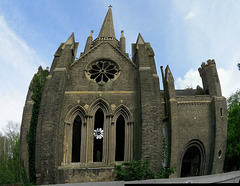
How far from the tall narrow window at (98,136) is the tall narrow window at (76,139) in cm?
107

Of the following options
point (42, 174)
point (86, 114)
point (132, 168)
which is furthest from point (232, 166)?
point (42, 174)

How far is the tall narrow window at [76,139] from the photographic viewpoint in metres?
13.8

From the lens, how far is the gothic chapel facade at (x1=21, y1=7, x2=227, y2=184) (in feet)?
40.8

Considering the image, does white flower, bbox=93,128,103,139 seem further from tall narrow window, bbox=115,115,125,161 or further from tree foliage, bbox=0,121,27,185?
tree foliage, bbox=0,121,27,185

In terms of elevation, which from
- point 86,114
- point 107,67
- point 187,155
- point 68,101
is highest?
point 107,67

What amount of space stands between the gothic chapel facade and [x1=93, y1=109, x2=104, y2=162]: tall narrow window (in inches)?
2.4

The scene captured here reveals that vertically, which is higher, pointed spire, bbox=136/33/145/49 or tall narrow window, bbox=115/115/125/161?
pointed spire, bbox=136/33/145/49

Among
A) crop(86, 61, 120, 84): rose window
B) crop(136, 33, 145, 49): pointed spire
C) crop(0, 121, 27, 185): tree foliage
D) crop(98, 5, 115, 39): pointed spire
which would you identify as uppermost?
crop(98, 5, 115, 39): pointed spire

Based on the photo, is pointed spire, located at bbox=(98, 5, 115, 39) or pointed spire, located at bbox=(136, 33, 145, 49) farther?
pointed spire, located at bbox=(98, 5, 115, 39)

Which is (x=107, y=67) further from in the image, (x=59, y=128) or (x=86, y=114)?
(x=59, y=128)

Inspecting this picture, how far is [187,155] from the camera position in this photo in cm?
1772

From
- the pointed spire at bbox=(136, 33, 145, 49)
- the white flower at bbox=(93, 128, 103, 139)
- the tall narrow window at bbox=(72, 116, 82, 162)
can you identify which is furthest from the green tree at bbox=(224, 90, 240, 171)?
the tall narrow window at bbox=(72, 116, 82, 162)

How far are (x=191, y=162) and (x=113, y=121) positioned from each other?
8337 mm

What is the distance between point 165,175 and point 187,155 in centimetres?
608
